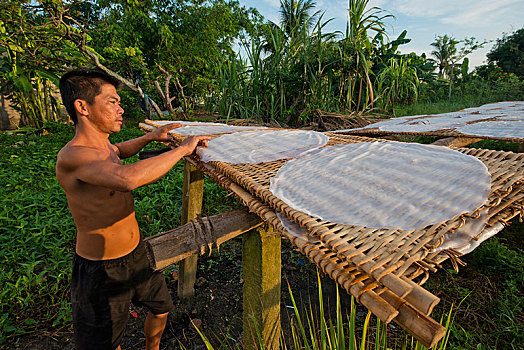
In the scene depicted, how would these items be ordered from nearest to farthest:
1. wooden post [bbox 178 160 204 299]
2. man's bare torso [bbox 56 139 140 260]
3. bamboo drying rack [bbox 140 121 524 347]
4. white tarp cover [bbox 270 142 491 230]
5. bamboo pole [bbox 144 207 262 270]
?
bamboo drying rack [bbox 140 121 524 347] → white tarp cover [bbox 270 142 491 230] → bamboo pole [bbox 144 207 262 270] → man's bare torso [bbox 56 139 140 260] → wooden post [bbox 178 160 204 299]

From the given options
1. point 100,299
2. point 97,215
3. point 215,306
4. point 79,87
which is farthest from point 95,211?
point 215,306

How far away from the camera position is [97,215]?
117 centimetres

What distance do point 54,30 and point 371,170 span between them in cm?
589

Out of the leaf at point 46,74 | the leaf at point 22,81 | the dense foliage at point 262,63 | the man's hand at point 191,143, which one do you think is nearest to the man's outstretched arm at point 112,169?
the man's hand at point 191,143

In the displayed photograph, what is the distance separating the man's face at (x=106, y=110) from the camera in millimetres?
1180

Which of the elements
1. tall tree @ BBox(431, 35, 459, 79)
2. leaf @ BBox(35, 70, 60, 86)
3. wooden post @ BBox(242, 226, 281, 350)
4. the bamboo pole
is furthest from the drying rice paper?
tall tree @ BBox(431, 35, 459, 79)

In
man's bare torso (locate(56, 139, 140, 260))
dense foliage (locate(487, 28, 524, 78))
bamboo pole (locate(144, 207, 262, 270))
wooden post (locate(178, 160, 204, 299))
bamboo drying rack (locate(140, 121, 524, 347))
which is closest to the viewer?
bamboo drying rack (locate(140, 121, 524, 347))

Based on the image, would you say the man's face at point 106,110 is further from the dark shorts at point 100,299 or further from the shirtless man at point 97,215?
the dark shorts at point 100,299

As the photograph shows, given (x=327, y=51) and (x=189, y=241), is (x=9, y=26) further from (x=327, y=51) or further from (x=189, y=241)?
(x=189, y=241)

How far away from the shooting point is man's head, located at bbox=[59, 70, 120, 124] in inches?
45.1

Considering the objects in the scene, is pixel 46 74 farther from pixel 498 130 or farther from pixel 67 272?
pixel 498 130

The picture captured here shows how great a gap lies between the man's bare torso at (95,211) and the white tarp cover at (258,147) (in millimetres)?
446

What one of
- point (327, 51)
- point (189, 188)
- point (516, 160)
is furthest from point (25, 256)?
point (327, 51)

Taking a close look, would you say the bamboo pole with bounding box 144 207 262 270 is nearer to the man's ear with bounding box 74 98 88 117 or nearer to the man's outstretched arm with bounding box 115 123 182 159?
the man's ear with bounding box 74 98 88 117
